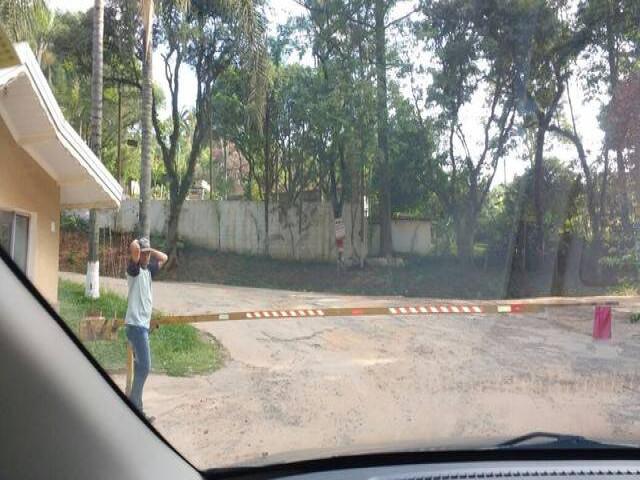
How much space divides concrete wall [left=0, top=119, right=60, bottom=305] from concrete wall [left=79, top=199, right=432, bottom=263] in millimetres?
3716

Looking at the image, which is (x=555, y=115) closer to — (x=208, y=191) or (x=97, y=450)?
(x=208, y=191)

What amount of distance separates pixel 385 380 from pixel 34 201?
337 centimetres

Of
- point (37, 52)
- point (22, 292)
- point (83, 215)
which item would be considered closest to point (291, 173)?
point (83, 215)

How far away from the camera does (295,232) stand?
322 inches

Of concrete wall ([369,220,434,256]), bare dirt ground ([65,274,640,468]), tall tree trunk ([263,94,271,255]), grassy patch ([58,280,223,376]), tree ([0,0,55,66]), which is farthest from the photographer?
concrete wall ([369,220,434,256])

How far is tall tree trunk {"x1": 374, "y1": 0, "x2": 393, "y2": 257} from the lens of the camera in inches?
269

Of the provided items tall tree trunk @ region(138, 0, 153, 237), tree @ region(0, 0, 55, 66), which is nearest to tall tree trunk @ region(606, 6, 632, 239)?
tall tree trunk @ region(138, 0, 153, 237)

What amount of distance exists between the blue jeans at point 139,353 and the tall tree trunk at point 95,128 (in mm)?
357

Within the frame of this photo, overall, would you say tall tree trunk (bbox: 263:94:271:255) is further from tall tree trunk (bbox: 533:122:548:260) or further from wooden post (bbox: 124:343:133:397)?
wooden post (bbox: 124:343:133:397)

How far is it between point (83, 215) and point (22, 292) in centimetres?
314

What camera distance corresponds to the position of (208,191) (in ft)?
24.0

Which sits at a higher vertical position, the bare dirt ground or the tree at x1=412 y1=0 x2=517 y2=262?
the tree at x1=412 y1=0 x2=517 y2=262

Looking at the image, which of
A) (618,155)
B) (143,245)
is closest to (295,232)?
(618,155)

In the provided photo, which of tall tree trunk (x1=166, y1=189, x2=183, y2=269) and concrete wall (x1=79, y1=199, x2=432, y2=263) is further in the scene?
concrete wall (x1=79, y1=199, x2=432, y2=263)
